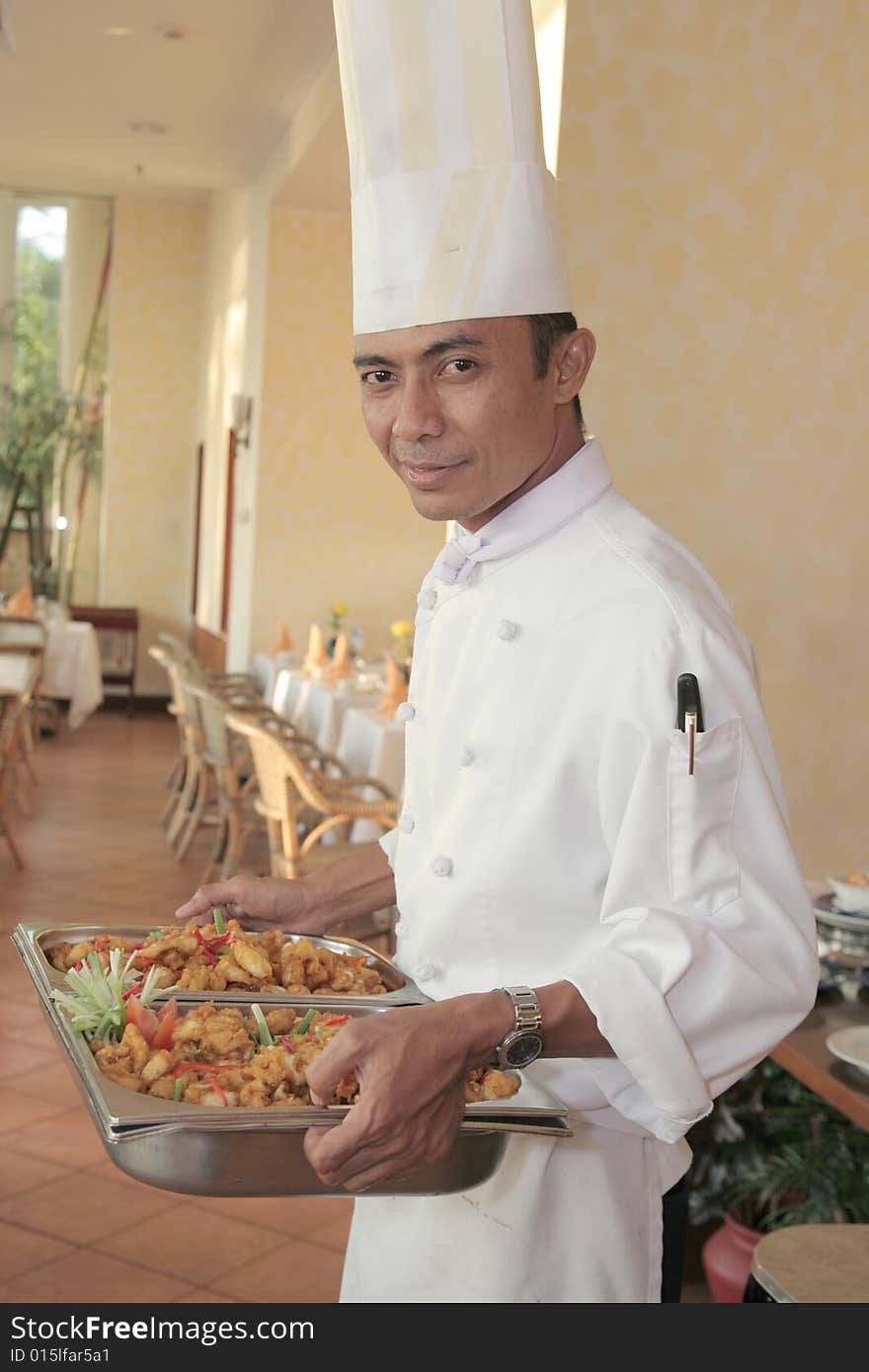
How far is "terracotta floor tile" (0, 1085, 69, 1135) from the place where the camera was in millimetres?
3536

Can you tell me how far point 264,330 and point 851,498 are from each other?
6.10 m

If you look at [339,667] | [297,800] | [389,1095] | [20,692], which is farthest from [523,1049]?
[339,667]

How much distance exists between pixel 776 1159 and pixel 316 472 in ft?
21.5

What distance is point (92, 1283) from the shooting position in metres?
2.73

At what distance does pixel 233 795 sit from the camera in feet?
19.0

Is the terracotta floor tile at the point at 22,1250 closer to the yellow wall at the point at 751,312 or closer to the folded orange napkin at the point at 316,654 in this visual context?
the yellow wall at the point at 751,312

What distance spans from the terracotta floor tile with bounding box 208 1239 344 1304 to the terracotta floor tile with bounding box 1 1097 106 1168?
636mm

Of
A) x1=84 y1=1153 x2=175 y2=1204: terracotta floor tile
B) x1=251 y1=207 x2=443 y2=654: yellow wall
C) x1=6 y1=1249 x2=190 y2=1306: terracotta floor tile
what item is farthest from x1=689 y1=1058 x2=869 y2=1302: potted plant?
x1=251 y1=207 x2=443 y2=654: yellow wall

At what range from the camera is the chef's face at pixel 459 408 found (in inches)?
45.9

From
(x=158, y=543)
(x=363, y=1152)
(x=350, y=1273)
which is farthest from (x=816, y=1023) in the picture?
(x=158, y=543)

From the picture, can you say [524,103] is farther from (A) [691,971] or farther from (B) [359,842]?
(B) [359,842]

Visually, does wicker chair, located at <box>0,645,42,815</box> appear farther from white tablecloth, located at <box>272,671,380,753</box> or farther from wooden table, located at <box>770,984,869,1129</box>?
wooden table, located at <box>770,984,869,1129</box>

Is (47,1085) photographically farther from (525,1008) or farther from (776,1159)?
(525,1008)

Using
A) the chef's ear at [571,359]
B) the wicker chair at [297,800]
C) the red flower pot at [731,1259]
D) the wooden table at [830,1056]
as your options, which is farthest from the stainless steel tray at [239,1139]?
the wicker chair at [297,800]
